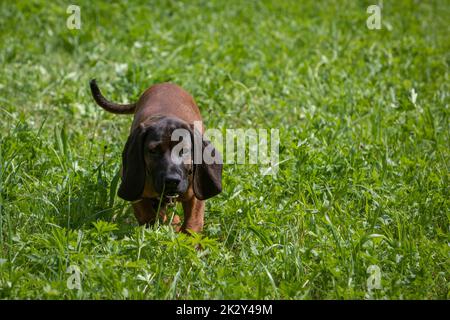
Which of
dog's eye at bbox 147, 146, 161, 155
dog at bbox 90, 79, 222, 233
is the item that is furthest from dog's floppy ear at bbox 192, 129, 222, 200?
dog's eye at bbox 147, 146, 161, 155

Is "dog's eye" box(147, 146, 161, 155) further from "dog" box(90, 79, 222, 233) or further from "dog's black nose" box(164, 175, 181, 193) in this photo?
"dog's black nose" box(164, 175, 181, 193)

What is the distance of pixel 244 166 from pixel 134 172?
1307 mm

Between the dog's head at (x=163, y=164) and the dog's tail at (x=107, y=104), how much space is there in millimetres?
1064

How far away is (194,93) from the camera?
755cm

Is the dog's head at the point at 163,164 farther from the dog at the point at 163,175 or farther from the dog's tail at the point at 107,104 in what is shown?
the dog's tail at the point at 107,104

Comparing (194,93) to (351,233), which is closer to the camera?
(351,233)

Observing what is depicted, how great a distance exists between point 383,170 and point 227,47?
3457 mm

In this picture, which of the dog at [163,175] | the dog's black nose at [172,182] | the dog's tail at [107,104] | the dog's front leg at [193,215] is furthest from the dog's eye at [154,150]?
the dog's tail at [107,104]
